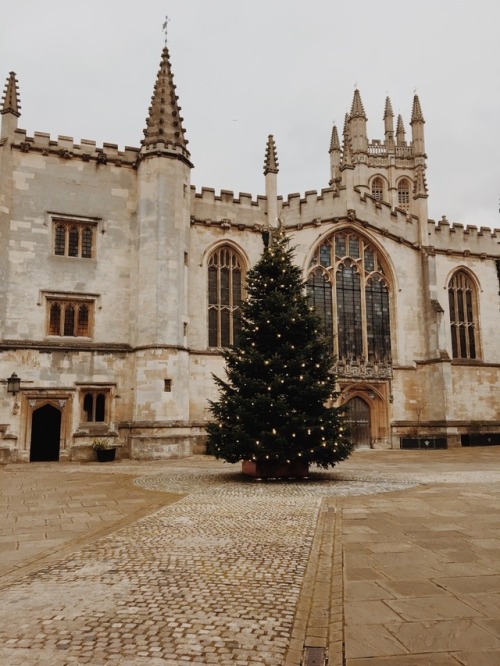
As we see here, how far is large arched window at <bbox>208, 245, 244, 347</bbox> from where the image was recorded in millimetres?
24234

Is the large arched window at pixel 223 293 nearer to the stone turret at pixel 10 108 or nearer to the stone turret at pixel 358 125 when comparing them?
the stone turret at pixel 10 108

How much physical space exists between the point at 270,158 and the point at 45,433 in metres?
16.0

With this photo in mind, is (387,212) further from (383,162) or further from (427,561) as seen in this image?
(383,162)

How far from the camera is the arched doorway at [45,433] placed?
21.5 metres

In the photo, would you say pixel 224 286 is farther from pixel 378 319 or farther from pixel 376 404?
pixel 376 404

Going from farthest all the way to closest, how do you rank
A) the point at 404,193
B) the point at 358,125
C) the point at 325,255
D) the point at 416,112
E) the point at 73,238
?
the point at 404,193, the point at 416,112, the point at 358,125, the point at 325,255, the point at 73,238

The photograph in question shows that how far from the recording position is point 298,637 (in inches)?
146

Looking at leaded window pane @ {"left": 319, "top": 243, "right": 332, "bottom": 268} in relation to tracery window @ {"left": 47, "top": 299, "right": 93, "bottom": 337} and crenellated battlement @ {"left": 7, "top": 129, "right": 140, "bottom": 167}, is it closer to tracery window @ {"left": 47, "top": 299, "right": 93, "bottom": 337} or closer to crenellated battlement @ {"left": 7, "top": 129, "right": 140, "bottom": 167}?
crenellated battlement @ {"left": 7, "top": 129, "right": 140, "bottom": 167}

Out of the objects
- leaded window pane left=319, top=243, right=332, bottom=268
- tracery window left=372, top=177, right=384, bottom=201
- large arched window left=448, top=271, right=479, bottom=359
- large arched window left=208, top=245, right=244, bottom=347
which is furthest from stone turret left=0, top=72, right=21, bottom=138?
tracery window left=372, top=177, right=384, bottom=201

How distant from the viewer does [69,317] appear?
21.7 metres

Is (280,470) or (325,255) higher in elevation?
(325,255)

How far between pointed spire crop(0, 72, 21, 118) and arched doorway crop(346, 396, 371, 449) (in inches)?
770

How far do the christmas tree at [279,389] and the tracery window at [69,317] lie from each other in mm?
10144

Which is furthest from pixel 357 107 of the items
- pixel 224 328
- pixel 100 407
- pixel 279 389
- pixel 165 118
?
pixel 279 389
